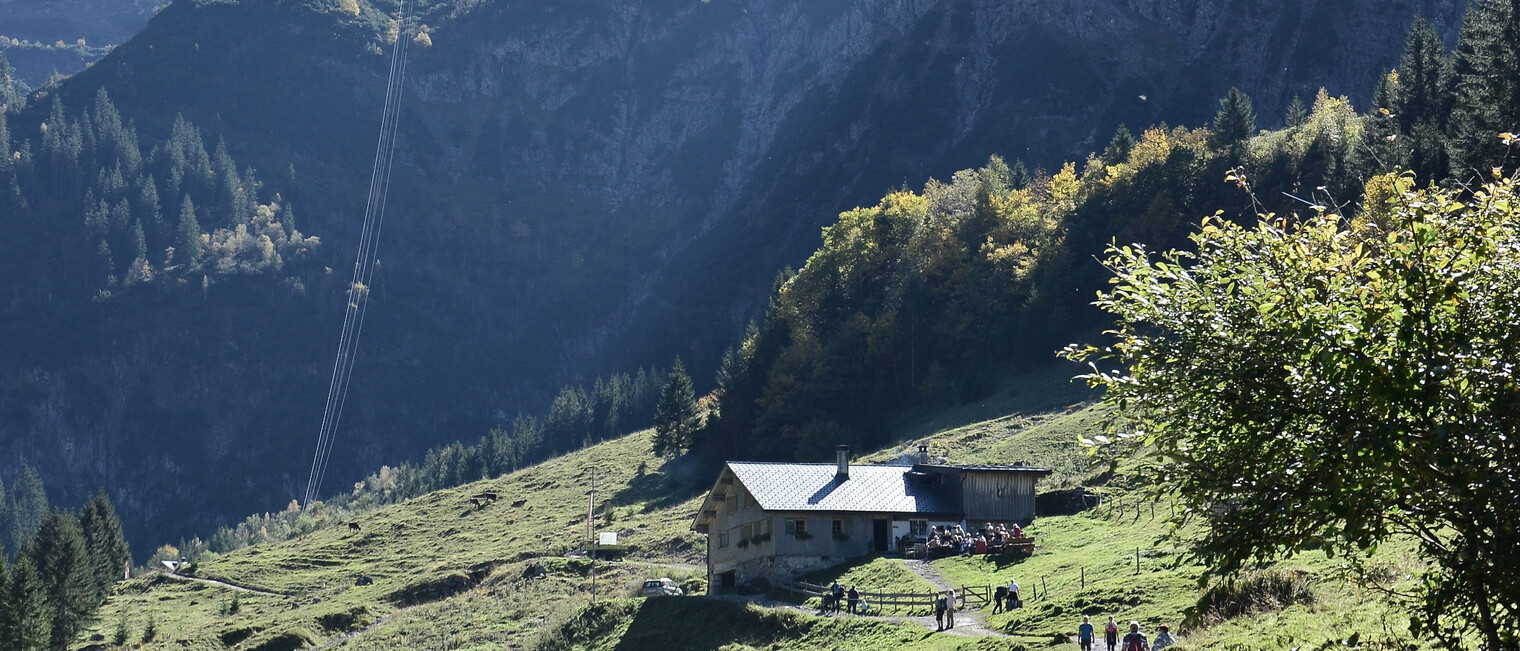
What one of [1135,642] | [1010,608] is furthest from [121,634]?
[1135,642]

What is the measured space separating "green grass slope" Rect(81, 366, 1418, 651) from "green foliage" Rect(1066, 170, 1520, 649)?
6.23ft

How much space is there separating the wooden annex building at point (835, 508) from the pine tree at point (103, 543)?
66.8m

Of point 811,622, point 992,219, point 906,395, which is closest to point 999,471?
point 811,622

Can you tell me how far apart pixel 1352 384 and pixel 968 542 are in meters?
42.9

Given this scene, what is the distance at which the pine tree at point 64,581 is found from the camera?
314 ft

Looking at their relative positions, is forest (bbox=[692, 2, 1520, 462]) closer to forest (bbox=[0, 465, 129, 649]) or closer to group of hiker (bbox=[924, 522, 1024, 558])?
forest (bbox=[0, 465, 129, 649])

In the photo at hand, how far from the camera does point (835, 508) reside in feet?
206

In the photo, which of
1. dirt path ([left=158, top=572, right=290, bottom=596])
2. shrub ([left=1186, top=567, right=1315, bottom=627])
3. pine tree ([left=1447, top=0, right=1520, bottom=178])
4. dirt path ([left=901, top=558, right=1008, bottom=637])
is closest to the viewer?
shrub ([left=1186, top=567, right=1315, bottom=627])

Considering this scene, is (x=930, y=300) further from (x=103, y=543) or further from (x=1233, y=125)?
(x=103, y=543)

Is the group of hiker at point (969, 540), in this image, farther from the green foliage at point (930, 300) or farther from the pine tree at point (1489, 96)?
the green foliage at point (930, 300)

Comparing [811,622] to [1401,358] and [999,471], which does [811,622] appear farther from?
[1401,358]

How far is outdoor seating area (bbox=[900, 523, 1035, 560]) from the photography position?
187ft

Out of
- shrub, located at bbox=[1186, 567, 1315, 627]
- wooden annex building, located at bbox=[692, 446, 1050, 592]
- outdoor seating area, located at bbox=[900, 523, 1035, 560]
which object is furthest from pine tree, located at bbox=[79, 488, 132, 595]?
shrub, located at bbox=[1186, 567, 1315, 627]

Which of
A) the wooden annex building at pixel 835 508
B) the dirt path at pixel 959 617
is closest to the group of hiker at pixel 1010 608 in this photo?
the dirt path at pixel 959 617
